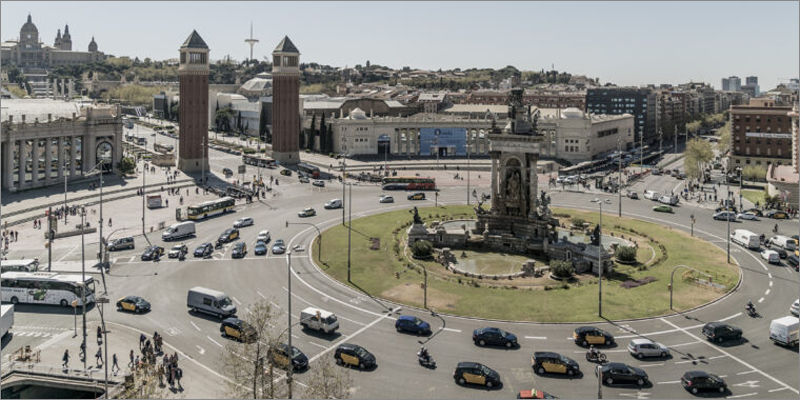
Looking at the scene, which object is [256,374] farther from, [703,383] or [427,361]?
[703,383]

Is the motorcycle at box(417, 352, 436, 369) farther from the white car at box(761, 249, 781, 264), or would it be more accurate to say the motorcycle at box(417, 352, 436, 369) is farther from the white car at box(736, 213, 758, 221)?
the white car at box(736, 213, 758, 221)

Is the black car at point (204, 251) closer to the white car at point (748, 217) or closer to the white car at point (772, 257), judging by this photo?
the white car at point (772, 257)

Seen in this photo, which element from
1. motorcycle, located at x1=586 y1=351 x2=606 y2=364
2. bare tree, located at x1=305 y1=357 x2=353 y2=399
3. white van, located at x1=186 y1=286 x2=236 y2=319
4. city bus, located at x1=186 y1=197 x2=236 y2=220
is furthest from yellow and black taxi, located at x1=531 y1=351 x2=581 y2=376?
city bus, located at x1=186 y1=197 x2=236 y2=220

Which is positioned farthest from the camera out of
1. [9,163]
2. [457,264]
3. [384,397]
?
[9,163]

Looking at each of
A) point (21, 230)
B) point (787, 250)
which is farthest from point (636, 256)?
point (21, 230)

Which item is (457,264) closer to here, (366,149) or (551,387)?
(551,387)
